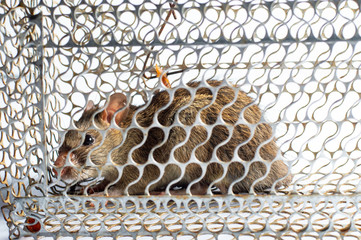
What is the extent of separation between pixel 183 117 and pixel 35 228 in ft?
2.16

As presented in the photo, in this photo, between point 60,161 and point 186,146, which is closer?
point 60,161

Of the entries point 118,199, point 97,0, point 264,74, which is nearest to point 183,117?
→ point 118,199

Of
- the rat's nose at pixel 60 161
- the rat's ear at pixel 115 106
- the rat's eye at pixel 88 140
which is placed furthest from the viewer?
the rat's eye at pixel 88 140

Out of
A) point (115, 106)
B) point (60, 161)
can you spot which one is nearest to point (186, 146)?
point (115, 106)

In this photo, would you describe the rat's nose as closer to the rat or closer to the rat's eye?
the rat

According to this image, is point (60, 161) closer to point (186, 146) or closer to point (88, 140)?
point (88, 140)

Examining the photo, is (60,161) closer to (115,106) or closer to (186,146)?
(115,106)

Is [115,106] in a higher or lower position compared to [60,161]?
higher

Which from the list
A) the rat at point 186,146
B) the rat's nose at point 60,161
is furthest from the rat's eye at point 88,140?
the rat's nose at point 60,161

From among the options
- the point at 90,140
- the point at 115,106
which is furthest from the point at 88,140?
the point at 115,106

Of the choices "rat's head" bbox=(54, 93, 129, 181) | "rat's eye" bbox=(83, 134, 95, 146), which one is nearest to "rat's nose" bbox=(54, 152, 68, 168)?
"rat's head" bbox=(54, 93, 129, 181)

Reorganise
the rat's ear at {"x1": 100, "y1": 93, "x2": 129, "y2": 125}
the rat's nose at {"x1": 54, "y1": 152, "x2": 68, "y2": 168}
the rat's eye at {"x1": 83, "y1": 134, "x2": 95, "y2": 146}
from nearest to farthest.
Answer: the rat's nose at {"x1": 54, "y1": 152, "x2": 68, "y2": 168}, the rat's ear at {"x1": 100, "y1": 93, "x2": 129, "y2": 125}, the rat's eye at {"x1": 83, "y1": 134, "x2": 95, "y2": 146}

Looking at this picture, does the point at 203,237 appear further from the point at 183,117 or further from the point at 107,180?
the point at 107,180

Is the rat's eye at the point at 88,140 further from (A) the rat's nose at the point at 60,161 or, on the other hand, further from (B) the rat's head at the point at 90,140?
(A) the rat's nose at the point at 60,161
